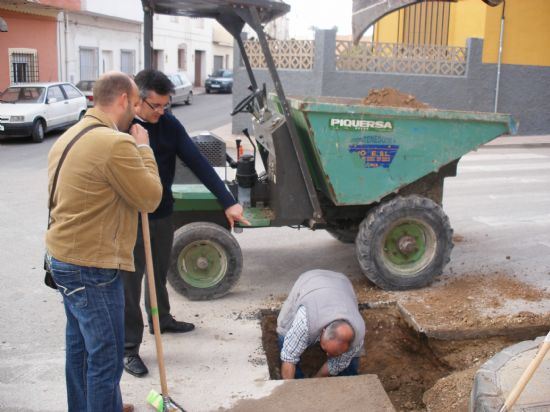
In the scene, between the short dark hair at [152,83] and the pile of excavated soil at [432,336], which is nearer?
the short dark hair at [152,83]

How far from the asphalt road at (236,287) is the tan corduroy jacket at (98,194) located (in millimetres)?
1339

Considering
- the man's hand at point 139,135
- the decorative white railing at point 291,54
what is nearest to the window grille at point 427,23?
the decorative white railing at point 291,54

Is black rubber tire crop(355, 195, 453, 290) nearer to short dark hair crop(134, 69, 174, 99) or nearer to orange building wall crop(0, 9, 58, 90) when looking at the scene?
short dark hair crop(134, 69, 174, 99)

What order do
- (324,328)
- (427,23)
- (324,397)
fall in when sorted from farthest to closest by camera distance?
(427,23) → (324,328) → (324,397)

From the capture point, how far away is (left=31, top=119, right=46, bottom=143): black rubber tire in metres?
16.4

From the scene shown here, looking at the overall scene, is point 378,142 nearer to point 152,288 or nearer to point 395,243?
point 395,243

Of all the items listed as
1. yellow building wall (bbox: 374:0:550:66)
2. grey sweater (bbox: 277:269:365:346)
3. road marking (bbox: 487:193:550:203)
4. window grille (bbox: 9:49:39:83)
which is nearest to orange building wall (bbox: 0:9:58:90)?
window grille (bbox: 9:49:39:83)

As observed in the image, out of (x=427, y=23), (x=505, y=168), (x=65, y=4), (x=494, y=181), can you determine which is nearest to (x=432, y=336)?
(x=494, y=181)

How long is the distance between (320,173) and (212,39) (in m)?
42.1

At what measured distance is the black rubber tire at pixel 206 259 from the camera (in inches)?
219

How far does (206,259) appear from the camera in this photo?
564 cm

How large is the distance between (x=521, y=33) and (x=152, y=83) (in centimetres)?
1521

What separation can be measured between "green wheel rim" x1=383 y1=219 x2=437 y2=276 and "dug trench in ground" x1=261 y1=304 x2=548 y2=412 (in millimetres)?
567

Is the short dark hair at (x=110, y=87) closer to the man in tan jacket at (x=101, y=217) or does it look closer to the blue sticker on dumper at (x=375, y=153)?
the man in tan jacket at (x=101, y=217)
